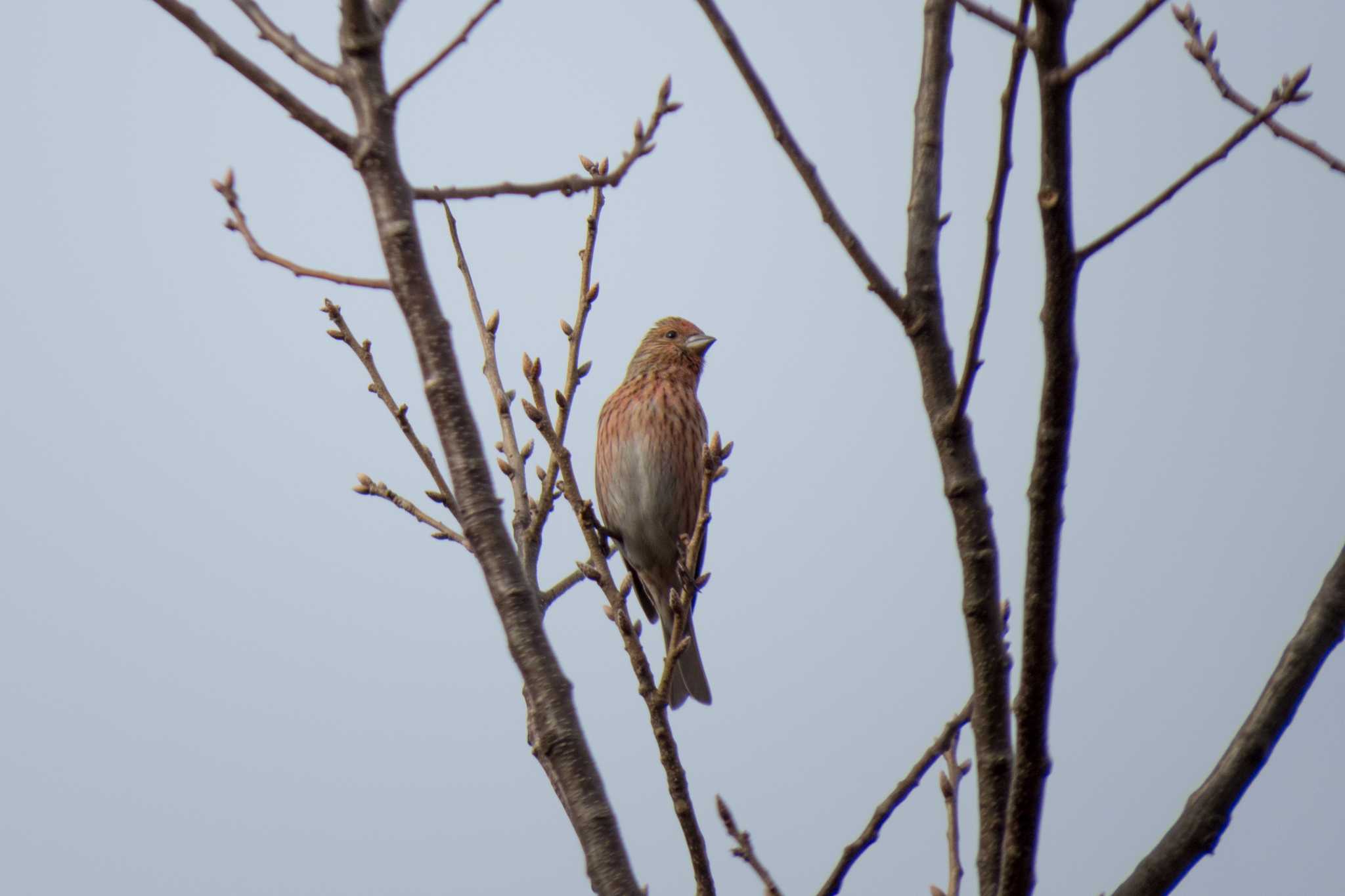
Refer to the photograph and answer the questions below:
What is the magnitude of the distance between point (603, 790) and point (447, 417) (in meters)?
0.63

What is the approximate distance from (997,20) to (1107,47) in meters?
0.26

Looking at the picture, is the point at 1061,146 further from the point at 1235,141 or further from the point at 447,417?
the point at 447,417

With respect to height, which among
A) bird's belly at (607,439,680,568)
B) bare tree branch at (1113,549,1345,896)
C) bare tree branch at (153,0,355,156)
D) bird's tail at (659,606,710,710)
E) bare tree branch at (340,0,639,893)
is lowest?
bare tree branch at (1113,549,1345,896)

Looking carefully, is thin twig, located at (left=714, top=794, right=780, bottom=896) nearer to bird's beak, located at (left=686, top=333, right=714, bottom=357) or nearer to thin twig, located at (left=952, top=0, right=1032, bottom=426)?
thin twig, located at (left=952, top=0, right=1032, bottom=426)

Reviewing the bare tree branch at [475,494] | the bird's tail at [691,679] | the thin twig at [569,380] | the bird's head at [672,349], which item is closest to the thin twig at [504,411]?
the thin twig at [569,380]

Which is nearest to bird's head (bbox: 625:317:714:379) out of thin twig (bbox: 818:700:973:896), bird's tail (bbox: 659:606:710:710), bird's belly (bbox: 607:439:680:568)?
bird's belly (bbox: 607:439:680:568)

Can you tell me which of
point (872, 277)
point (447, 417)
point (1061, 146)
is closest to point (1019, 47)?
point (1061, 146)

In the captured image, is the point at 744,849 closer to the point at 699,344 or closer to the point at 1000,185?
the point at 1000,185

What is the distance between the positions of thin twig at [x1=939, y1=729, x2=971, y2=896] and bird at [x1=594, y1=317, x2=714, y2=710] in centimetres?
407

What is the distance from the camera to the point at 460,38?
2623 millimetres

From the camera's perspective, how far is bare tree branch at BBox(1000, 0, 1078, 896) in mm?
1898

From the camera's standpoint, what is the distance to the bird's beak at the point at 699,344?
8383mm

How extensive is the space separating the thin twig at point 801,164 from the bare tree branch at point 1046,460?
38 cm

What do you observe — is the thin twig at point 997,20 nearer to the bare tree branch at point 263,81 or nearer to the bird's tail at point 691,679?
the bare tree branch at point 263,81
